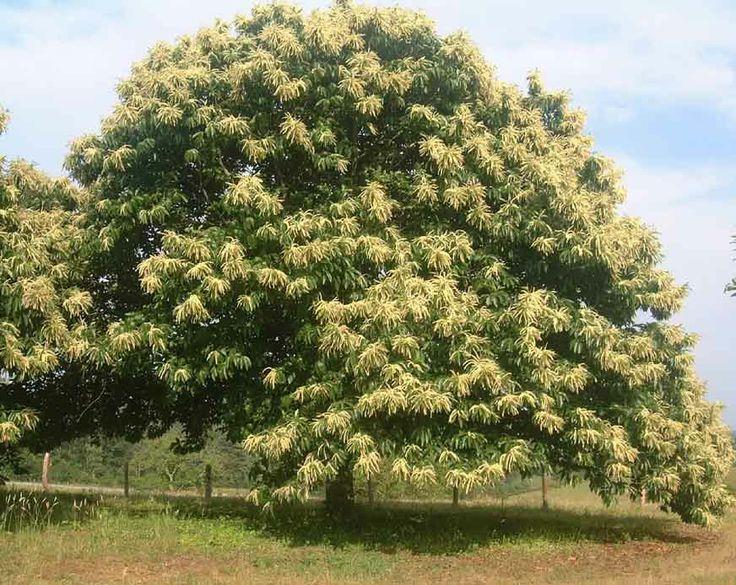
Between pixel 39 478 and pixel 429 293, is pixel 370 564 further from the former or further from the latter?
pixel 39 478

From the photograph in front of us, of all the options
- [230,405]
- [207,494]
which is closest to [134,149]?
[230,405]

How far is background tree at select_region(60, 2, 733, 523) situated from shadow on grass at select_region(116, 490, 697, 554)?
1347 mm

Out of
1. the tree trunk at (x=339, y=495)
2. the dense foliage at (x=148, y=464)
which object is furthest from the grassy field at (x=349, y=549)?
the dense foliage at (x=148, y=464)

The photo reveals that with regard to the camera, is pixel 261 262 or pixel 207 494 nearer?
pixel 261 262

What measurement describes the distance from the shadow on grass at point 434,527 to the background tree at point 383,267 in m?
1.35

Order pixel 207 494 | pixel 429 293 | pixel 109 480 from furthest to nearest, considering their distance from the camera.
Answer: pixel 109 480
pixel 207 494
pixel 429 293

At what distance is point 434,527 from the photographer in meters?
16.2

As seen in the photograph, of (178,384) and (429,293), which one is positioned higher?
(429,293)

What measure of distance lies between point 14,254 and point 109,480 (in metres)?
28.9

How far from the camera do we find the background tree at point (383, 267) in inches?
495

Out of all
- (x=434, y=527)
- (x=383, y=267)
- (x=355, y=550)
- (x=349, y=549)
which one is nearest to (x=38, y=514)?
(x=349, y=549)

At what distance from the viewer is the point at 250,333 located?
46.1 feet

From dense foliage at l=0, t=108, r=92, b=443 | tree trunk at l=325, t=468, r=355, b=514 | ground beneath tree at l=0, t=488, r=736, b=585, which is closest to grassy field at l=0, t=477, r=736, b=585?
ground beneath tree at l=0, t=488, r=736, b=585

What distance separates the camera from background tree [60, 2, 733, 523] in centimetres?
1257
